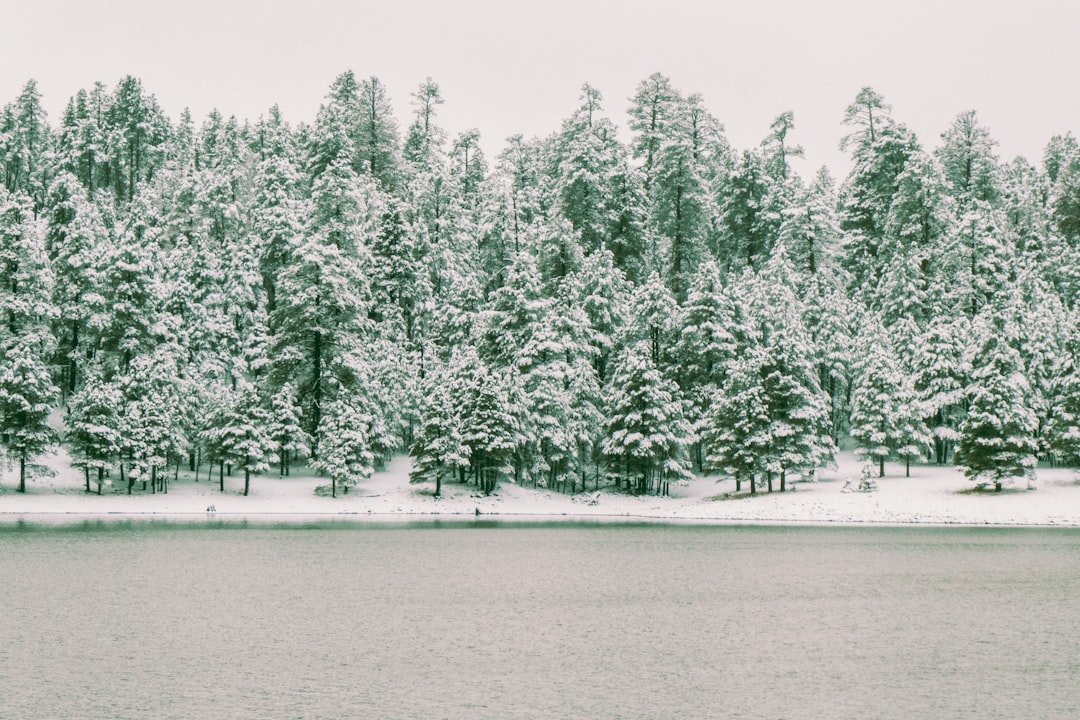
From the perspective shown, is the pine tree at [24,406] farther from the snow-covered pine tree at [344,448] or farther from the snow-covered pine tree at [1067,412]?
the snow-covered pine tree at [1067,412]

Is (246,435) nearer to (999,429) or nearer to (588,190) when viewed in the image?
(588,190)

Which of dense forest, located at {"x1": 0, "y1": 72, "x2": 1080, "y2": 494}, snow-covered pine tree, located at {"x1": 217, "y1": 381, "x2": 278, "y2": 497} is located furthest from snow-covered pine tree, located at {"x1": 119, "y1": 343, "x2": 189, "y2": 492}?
snow-covered pine tree, located at {"x1": 217, "y1": 381, "x2": 278, "y2": 497}

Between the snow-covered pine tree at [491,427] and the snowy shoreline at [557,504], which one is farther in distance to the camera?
the snow-covered pine tree at [491,427]

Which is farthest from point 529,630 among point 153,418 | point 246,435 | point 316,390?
point 316,390

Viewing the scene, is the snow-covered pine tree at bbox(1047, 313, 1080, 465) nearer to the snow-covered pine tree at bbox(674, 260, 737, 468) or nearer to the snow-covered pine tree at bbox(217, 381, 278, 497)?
the snow-covered pine tree at bbox(674, 260, 737, 468)

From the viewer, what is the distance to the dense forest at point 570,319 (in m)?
61.2

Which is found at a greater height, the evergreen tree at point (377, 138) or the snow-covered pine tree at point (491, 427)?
the evergreen tree at point (377, 138)

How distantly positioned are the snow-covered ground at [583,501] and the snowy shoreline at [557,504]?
0.23 ft

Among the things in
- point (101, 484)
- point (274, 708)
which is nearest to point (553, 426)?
point (101, 484)

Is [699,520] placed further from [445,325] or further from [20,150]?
[20,150]

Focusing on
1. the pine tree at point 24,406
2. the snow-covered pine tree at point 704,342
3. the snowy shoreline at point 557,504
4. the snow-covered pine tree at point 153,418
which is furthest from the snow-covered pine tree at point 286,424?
the snow-covered pine tree at point 704,342

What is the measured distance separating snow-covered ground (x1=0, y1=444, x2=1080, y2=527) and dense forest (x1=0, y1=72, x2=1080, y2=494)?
1.72 m

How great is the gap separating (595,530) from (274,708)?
115 ft

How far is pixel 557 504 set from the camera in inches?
2554
